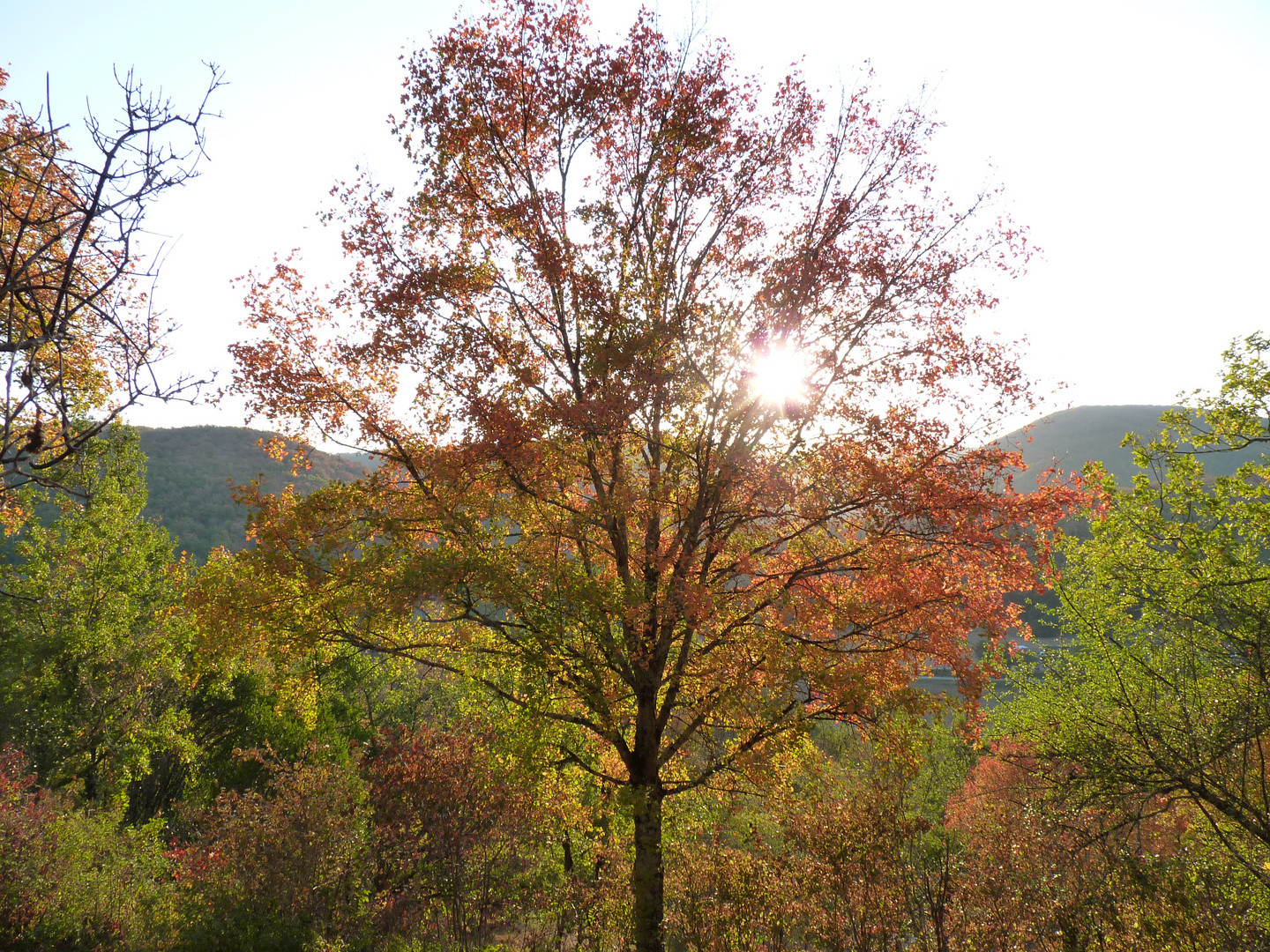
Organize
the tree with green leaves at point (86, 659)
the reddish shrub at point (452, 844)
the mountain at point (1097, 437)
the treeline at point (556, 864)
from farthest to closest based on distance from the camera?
the mountain at point (1097, 437) < the tree with green leaves at point (86, 659) < the reddish shrub at point (452, 844) < the treeline at point (556, 864)

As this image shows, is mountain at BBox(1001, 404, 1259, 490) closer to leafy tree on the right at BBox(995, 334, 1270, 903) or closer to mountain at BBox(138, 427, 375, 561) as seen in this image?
leafy tree on the right at BBox(995, 334, 1270, 903)

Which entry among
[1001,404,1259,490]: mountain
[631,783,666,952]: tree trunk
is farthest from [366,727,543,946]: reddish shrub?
[1001,404,1259,490]: mountain

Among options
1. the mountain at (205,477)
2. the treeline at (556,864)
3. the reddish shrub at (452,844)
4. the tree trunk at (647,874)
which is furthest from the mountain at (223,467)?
the tree trunk at (647,874)

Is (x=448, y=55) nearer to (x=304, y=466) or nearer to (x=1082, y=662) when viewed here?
(x=304, y=466)

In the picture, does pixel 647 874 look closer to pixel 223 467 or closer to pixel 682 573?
pixel 682 573

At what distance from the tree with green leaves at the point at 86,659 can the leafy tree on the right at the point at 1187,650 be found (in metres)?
22.0

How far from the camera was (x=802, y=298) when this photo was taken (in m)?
7.73

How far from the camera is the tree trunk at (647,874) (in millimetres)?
7337

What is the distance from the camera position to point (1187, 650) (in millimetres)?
8594

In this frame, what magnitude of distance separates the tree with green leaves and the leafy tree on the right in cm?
2199

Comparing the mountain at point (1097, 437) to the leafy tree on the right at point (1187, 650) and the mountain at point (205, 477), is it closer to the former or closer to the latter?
the leafy tree on the right at point (1187, 650)

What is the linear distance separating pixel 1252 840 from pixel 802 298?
880cm

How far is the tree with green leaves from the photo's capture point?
767 inches

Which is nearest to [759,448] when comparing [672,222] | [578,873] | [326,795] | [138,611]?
[672,222]
